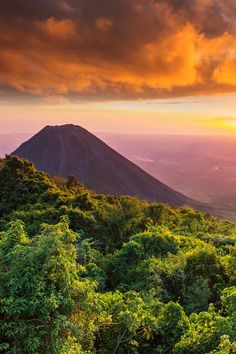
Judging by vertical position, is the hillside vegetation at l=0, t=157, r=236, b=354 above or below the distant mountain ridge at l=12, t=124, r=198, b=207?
above

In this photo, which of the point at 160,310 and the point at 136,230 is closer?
the point at 160,310

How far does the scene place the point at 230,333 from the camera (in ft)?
25.5

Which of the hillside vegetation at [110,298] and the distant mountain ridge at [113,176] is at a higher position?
the hillside vegetation at [110,298]

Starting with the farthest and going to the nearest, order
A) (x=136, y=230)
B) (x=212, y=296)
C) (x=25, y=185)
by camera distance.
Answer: (x=25, y=185), (x=136, y=230), (x=212, y=296)

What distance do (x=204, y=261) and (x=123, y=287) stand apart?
3588 millimetres

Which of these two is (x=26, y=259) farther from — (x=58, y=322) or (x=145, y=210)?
(x=145, y=210)

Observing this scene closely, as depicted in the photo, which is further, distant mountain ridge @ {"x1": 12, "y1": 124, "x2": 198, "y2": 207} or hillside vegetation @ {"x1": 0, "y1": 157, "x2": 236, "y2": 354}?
distant mountain ridge @ {"x1": 12, "y1": 124, "x2": 198, "y2": 207}

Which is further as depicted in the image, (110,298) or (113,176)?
(113,176)

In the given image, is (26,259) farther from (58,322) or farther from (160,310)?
(160,310)

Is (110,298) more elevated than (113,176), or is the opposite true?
(110,298)

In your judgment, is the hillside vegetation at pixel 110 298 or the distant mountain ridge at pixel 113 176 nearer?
the hillside vegetation at pixel 110 298

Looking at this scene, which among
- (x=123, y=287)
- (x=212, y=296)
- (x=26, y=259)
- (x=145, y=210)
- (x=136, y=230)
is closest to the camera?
(x=26, y=259)

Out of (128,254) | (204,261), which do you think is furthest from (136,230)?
(204,261)

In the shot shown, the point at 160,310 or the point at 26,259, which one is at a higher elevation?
the point at 26,259
